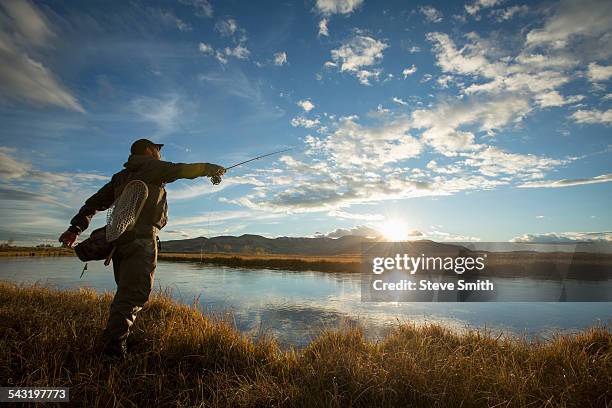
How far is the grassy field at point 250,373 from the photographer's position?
381cm

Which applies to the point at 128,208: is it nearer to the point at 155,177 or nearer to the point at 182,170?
the point at 155,177

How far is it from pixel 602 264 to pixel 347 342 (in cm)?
4039

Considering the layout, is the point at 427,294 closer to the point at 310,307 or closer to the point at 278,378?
the point at 310,307

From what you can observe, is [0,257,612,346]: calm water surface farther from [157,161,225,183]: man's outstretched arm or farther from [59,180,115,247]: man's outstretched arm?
[157,161,225,183]: man's outstretched arm

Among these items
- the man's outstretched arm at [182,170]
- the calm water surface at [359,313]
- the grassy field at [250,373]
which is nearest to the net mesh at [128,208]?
the man's outstretched arm at [182,170]

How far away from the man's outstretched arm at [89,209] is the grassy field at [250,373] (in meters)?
1.45

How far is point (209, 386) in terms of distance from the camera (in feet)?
13.2

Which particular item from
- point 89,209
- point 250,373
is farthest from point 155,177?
point 250,373

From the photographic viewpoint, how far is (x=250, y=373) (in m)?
4.77

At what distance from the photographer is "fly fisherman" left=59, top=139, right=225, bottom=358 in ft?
14.7

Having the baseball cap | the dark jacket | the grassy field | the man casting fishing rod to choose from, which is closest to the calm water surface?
the grassy field

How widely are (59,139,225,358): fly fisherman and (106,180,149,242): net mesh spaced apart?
90 millimetres

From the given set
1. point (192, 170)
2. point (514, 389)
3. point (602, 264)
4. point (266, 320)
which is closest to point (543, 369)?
point (514, 389)

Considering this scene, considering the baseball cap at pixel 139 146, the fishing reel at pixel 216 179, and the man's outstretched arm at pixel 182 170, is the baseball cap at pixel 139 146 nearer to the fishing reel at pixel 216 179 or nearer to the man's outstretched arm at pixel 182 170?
the man's outstretched arm at pixel 182 170
